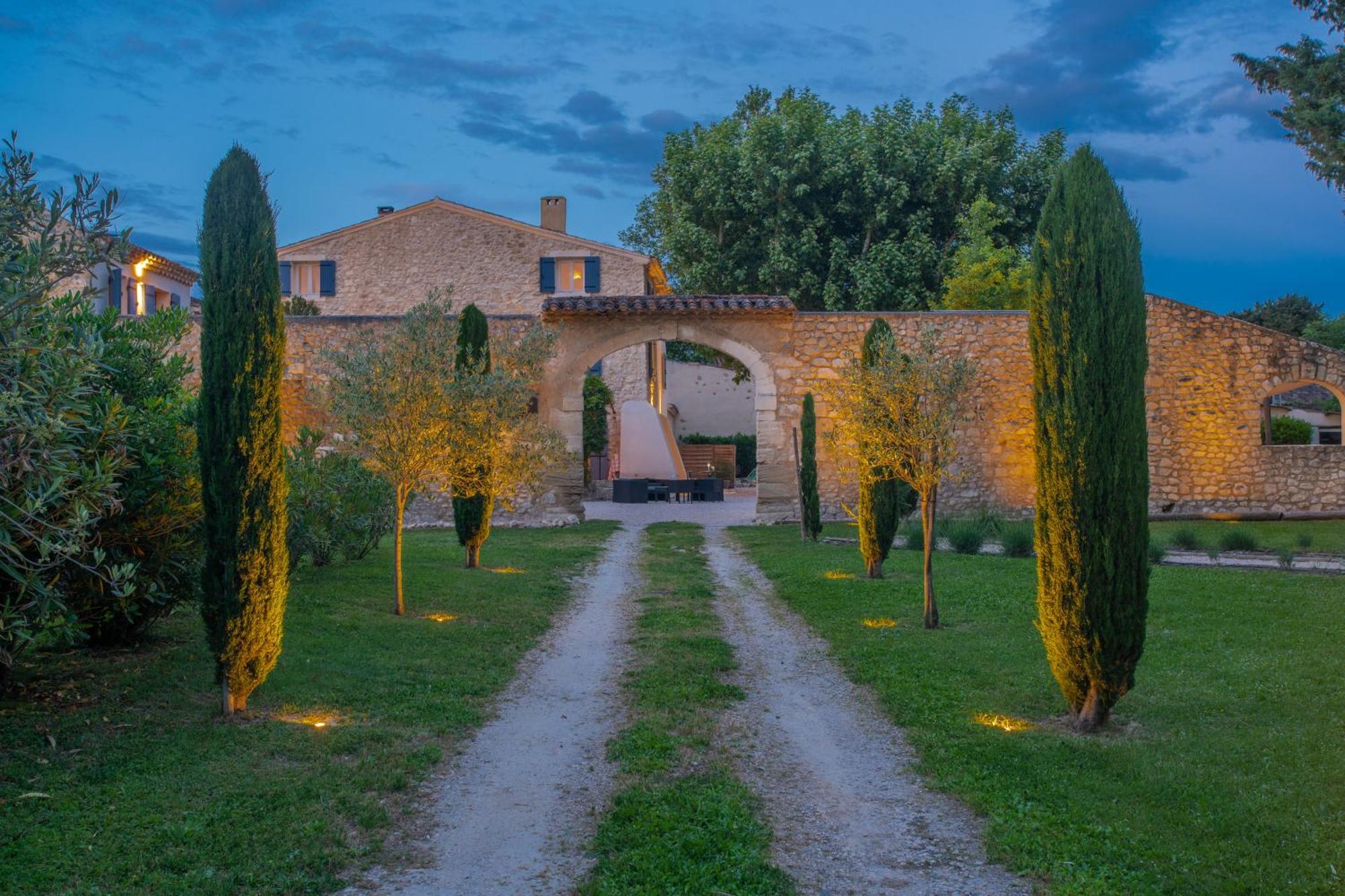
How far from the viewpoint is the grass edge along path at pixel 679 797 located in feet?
13.1

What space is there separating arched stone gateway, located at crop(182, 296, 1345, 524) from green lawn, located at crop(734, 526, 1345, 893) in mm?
8995

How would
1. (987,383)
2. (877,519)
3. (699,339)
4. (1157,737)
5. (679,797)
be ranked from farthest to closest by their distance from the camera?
(699,339), (987,383), (877,519), (1157,737), (679,797)

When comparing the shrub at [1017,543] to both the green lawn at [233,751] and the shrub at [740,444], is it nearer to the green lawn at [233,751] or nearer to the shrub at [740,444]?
the green lawn at [233,751]

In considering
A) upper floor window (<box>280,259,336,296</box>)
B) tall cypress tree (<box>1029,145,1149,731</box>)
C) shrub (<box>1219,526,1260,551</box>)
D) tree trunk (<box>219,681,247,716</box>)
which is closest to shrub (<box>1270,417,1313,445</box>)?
shrub (<box>1219,526,1260,551</box>)

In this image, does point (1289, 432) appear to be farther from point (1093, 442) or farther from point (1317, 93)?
point (1093, 442)

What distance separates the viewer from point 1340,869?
384cm

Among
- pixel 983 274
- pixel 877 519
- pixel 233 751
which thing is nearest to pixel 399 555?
pixel 233 751

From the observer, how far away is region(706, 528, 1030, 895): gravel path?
4102 millimetres

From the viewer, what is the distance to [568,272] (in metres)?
30.0

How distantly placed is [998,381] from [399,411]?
534 inches

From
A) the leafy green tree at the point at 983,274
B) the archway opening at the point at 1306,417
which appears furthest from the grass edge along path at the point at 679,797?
the archway opening at the point at 1306,417

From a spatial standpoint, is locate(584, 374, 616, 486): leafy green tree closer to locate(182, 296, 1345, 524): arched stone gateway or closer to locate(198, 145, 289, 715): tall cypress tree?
locate(182, 296, 1345, 524): arched stone gateway

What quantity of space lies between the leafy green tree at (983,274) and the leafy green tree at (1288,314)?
2220 centimetres

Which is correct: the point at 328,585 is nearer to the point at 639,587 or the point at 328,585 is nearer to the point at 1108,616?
the point at 639,587
